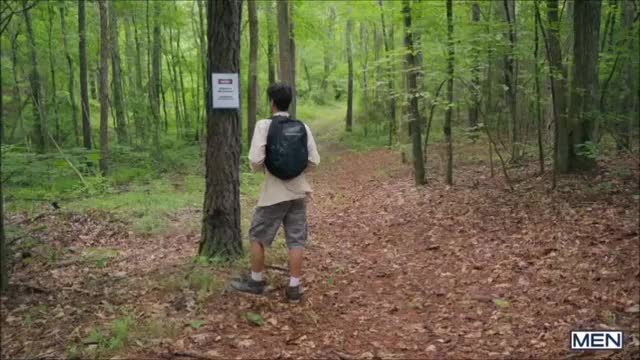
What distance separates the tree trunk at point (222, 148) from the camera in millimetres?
5047

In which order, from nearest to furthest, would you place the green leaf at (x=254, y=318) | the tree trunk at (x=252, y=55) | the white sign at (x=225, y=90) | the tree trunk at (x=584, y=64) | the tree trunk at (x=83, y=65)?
the green leaf at (x=254, y=318)
the white sign at (x=225, y=90)
the tree trunk at (x=584, y=64)
the tree trunk at (x=252, y=55)
the tree trunk at (x=83, y=65)

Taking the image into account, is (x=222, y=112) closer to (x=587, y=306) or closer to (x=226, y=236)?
(x=226, y=236)

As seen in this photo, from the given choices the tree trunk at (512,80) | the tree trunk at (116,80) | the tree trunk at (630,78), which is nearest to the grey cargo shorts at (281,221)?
the tree trunk at (630,78)

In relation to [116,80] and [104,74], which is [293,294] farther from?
[116,80]

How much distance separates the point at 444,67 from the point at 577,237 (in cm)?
438

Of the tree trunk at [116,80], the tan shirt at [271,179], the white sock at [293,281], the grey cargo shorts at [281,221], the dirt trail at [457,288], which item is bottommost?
the dirt trail at [457,288]

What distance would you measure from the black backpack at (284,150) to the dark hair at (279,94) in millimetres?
176

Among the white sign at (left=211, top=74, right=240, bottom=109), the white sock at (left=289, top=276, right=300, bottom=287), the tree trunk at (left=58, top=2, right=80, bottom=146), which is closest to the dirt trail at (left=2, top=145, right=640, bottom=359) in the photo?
the white sock at (left=289, top=276, right=300, bottom=287)

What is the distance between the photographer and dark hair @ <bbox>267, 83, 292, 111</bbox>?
176 inches

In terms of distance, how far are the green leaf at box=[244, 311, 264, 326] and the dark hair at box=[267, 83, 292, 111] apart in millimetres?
1941

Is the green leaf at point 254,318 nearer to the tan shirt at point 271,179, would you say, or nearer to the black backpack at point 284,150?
the tan shirt at point 271,179

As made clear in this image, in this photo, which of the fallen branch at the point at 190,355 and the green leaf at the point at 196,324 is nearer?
the fallen branch at the point at 190,355

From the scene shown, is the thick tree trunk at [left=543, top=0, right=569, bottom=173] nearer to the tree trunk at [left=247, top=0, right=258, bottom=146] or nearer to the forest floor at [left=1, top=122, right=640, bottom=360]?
the forest floor at [left=1, top=122, right=640, bottom=360]

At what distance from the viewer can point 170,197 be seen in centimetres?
1067
